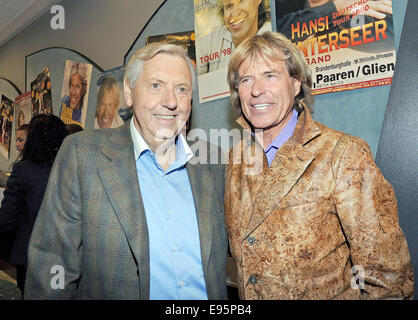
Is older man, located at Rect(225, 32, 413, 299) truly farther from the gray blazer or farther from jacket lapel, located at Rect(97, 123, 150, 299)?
jacket lapel, located at Rect(97, 123, 150, 299)

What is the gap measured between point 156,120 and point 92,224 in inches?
19.9

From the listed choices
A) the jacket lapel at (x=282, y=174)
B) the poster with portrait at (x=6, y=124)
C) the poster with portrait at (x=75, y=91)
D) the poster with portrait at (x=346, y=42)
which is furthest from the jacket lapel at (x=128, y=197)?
the poster with portrait at (x=6, y=124)

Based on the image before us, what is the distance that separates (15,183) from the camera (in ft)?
7.99

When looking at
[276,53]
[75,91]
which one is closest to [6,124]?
[75,91]

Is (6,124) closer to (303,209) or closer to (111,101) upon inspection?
(111,101)

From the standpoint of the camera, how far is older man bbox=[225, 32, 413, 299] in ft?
3.62

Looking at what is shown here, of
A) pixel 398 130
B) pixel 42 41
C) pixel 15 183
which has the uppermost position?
pixel 42 41

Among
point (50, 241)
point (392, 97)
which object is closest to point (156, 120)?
point (50, 241)

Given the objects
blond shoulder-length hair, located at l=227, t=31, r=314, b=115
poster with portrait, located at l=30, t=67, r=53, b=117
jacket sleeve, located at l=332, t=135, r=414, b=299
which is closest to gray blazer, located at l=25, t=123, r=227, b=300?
jacket sleeve, located at l=332, t=135, r=414, b=299

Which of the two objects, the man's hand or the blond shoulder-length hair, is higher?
the man's hand

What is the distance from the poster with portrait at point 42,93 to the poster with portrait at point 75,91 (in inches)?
Answer: 23.1

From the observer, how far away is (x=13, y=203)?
7.91 feet

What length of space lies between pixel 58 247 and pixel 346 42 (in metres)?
1.71
